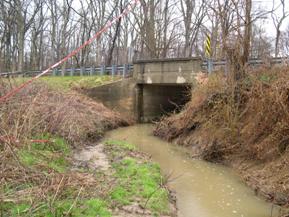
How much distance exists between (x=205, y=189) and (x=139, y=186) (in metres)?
1.90

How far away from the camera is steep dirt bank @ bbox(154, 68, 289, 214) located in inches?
355

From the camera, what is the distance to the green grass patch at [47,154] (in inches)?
290

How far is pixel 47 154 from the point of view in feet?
28.0

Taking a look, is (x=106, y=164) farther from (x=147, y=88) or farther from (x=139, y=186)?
(x=147, y=88)

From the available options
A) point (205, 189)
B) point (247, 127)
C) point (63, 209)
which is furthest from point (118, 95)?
point (63, 209)

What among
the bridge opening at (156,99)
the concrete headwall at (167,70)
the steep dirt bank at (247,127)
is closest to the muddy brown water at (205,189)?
the steep dirt bank at (247,127)

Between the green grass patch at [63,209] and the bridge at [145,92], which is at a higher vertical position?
the bridge at [145,92]

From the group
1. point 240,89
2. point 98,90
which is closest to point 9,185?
point 240,89

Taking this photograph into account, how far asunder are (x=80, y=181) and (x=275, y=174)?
4.55 m

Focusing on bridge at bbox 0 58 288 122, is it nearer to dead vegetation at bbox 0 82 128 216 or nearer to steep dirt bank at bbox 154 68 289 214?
steep dirt bank at bbox 154 68 289 214

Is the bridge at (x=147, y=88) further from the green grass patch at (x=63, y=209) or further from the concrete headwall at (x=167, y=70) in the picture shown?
the green grass patch at (x=63, y=209)

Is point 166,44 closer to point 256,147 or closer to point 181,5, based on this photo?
point 181,5

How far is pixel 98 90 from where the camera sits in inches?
899

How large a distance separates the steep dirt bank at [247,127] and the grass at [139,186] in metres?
2.36
